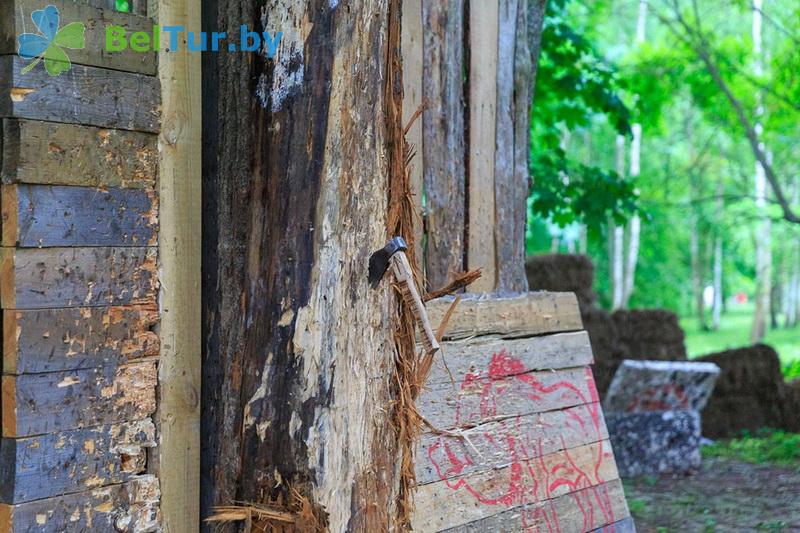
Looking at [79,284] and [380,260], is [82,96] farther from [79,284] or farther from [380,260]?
[380,260]

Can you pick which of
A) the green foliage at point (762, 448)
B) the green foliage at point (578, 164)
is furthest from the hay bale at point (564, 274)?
the green foliage at point (578, 164)

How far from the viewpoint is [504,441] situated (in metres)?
3.31

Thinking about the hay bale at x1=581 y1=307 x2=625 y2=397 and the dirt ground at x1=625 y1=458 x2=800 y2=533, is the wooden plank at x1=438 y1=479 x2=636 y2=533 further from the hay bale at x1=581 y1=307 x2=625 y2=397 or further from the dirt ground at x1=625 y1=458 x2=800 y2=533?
the hay bale at x1=581 y1=307 x2=625 y2=397

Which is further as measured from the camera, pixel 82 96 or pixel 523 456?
pixel 523 456

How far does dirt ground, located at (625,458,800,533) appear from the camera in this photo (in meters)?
5.59

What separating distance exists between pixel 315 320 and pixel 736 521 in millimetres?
4358

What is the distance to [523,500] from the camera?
3324mm

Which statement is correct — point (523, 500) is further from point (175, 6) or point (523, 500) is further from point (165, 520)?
point (175, 6)

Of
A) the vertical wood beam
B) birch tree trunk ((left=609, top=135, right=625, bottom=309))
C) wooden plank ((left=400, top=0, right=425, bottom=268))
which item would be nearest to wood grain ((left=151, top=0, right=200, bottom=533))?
the vertical wood beam

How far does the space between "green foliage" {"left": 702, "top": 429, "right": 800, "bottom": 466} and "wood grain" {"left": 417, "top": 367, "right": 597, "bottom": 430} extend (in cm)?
479

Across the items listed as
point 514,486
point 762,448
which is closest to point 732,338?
point 762,448

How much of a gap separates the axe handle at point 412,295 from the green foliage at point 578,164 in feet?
15.7

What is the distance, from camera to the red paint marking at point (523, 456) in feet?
10.3

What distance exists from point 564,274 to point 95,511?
8891 millimetres
